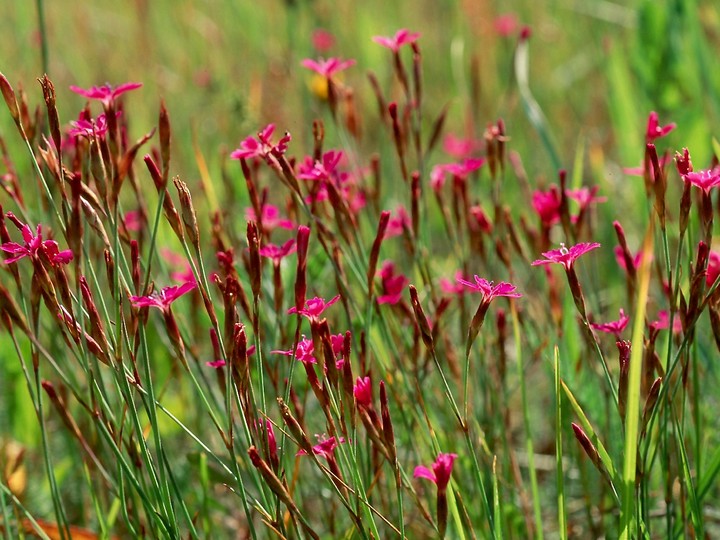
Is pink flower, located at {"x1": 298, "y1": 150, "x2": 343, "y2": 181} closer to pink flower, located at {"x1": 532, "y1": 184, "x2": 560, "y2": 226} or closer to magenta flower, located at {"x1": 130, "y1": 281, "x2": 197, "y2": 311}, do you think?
magenta flower, located at {"x1": 130, "y1": 281, "x2": 197, "y2": 311}

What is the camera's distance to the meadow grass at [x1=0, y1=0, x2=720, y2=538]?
0.81 metres

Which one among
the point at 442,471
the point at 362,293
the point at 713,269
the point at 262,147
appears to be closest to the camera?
the point at 442,471

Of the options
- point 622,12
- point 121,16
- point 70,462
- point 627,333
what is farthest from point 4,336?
point 121,16

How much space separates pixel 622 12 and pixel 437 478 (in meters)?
2.48

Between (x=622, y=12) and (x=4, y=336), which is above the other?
(x=622, y=12)

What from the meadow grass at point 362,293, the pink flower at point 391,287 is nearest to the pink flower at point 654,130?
the meadow grass at point 362,293

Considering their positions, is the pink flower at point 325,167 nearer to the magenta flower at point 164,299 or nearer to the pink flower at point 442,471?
the magenta flower at point 164,299

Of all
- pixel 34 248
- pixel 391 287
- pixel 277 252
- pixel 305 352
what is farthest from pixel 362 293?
pixel 34 248

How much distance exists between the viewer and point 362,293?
1.54 metres

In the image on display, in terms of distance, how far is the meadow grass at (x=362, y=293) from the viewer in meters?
0.81

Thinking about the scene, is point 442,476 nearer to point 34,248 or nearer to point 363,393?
point 363,393

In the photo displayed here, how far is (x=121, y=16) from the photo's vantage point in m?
4.10

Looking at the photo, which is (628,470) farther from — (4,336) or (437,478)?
(4,336)

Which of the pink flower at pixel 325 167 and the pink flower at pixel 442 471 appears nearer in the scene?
the pink flower at pixel 442 471
